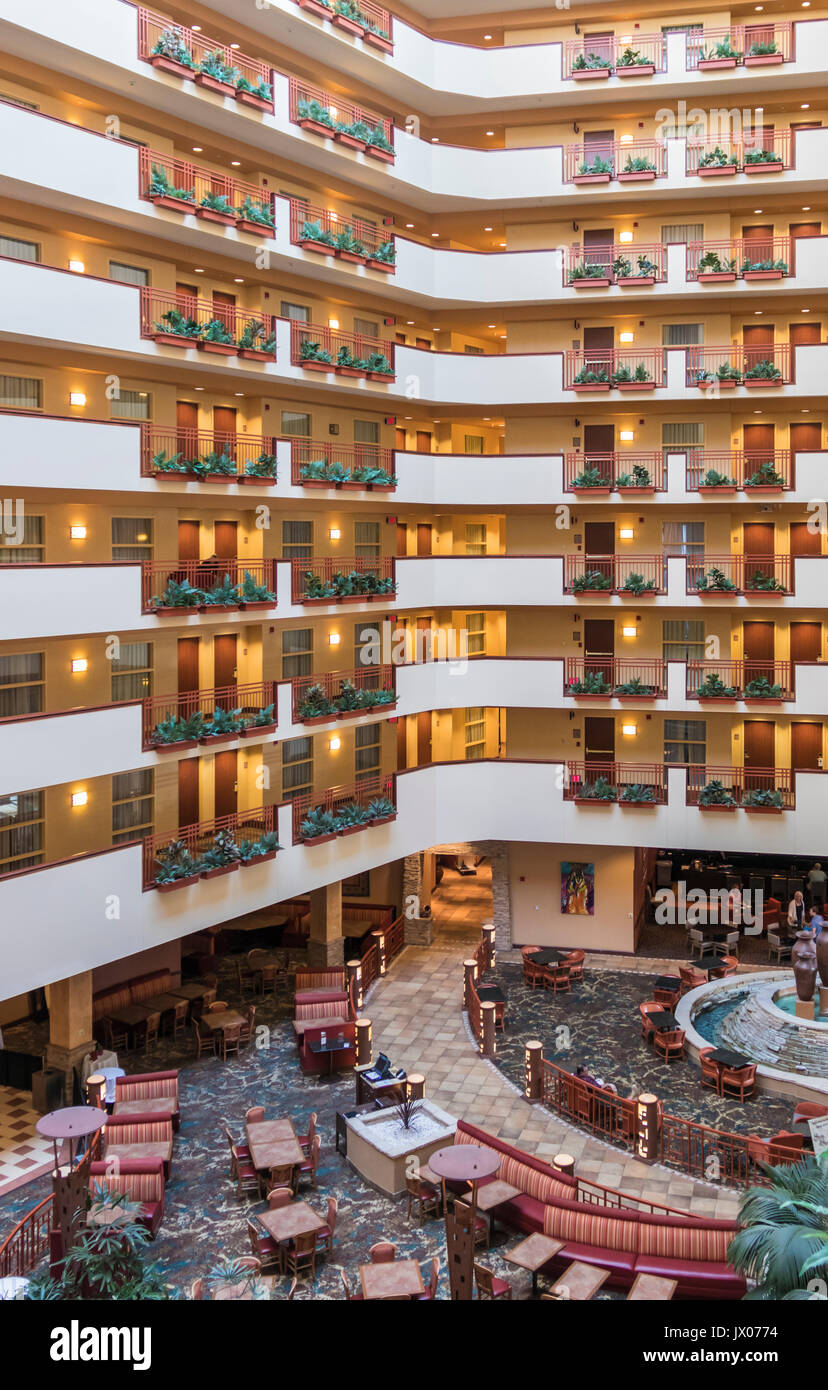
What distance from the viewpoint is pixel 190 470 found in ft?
72.7

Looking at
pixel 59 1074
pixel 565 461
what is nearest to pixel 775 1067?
pixel 59 1074

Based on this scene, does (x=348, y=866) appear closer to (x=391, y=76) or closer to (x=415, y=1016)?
(x=415, y=1016)

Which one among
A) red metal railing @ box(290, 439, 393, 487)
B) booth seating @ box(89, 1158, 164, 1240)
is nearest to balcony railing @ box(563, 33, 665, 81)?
red metal railing @ box(290, 439, 393, 487)

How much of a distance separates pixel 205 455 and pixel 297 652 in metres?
5.38

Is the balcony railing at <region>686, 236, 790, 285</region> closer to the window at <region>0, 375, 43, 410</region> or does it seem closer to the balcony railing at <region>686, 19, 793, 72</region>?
the balcony railing at <region>686, 19, 793, 72</region>

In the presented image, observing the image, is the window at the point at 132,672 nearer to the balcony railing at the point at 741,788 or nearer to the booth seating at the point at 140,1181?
the booth seating at the point at 140,1181

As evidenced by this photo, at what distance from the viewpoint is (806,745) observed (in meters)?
29.5

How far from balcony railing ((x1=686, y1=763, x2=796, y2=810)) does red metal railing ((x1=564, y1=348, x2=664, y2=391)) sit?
9.93 m

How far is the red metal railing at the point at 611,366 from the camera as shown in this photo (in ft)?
93.0

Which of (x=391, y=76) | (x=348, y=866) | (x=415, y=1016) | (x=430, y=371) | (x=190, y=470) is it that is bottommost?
(x=415, y=1016)

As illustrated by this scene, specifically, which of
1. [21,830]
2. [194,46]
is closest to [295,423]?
[194,46]

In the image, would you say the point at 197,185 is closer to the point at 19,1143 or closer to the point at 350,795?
the point at 350,795

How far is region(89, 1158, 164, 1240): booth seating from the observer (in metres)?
16.1

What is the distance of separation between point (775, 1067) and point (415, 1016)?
7754mm
